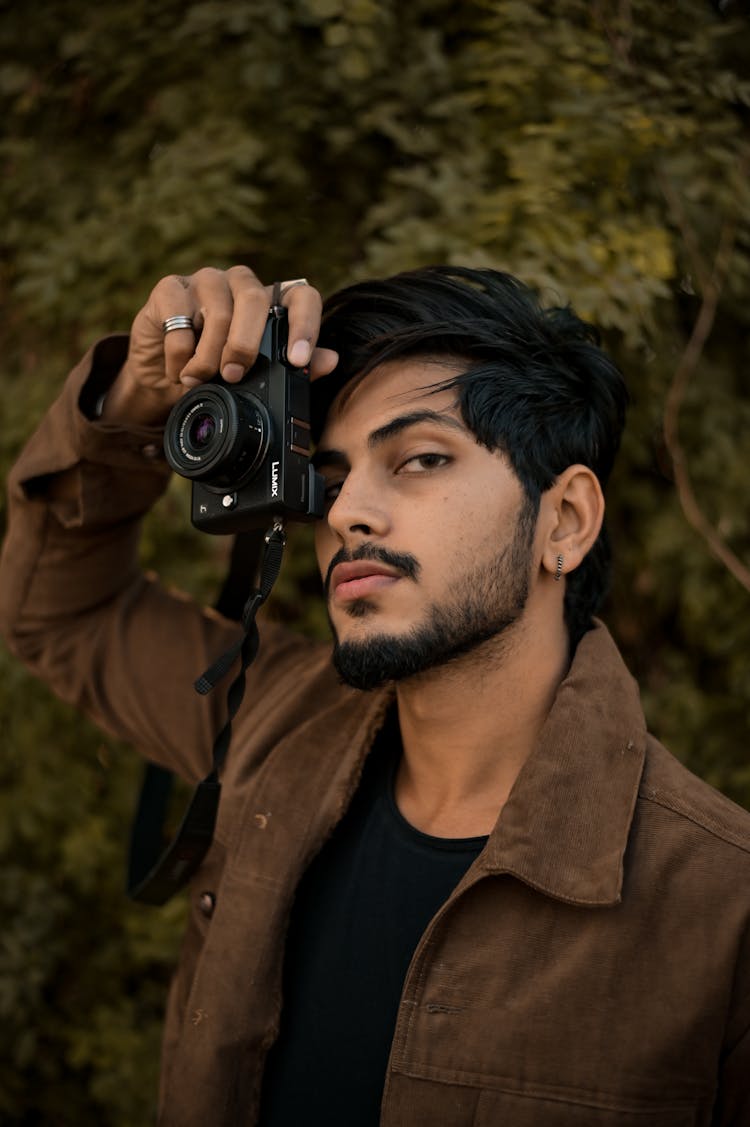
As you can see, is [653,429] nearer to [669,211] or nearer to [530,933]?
[669,211]

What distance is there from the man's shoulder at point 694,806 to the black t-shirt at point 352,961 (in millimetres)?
273

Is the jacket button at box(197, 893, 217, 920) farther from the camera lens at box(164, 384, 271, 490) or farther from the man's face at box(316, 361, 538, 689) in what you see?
the camera lens at box(164, 384, 271, 490)

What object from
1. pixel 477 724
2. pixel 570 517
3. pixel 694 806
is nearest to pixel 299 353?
pixel 570 517

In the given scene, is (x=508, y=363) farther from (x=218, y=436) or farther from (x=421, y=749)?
(x=421, y=749)

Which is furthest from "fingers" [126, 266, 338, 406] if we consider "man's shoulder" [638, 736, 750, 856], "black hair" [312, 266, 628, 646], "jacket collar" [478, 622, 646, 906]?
"man's shoulder" [638, 736, 750, 856]

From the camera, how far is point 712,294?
2.06 m

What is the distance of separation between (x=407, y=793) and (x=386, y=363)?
0.70m

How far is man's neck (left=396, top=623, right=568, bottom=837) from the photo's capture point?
156 cm

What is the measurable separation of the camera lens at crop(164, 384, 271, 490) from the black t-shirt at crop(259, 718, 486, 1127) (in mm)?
610

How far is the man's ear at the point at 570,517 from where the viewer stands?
1.61m

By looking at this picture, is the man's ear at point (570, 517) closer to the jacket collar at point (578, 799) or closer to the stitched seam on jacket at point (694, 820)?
the jacket collar at point (578, 799)

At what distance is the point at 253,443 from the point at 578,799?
2.22ft

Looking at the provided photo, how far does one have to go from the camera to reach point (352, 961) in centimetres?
148

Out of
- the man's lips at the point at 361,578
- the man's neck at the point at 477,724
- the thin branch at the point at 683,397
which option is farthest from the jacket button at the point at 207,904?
the thin branch at the point at 683,397
